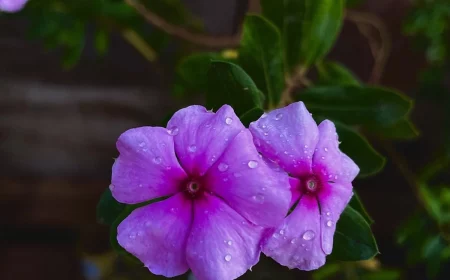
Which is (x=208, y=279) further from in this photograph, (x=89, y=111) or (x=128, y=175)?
(x=89, y=111)

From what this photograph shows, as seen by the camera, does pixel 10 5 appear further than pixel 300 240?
Yes

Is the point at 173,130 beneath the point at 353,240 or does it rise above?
above

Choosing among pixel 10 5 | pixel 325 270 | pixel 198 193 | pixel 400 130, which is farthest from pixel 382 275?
pixel 10 5

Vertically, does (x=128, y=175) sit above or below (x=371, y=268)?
above

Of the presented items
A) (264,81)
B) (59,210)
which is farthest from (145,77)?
(264,81)

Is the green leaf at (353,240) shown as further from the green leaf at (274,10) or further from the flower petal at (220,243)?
the green leaf at (274,10)

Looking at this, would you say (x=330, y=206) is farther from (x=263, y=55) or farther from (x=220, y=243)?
(x=263, y=55)
